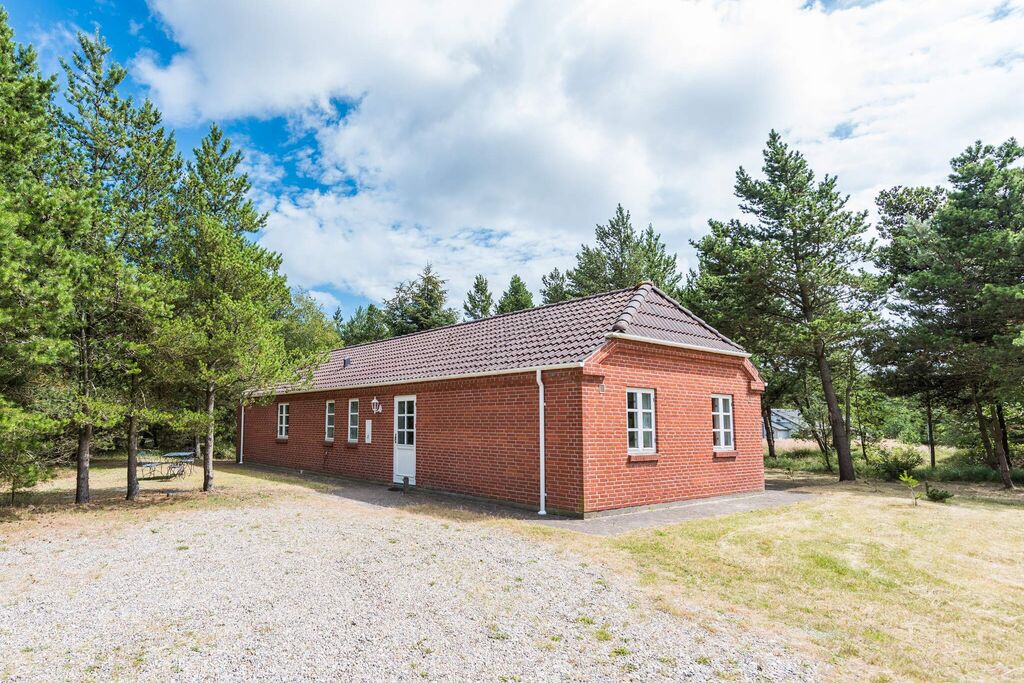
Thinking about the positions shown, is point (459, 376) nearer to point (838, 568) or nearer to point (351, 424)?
point (351, 424)

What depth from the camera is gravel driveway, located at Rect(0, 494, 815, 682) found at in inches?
167

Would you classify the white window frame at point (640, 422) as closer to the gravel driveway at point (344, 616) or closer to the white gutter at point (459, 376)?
the white gutter at point (459, 376)

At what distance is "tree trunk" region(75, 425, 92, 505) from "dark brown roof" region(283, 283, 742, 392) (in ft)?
21.6

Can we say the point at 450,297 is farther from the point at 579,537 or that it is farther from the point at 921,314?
the point at 579,537

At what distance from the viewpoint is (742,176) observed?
2127 cm

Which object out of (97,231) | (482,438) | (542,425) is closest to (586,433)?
(542,425)

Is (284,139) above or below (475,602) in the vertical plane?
above

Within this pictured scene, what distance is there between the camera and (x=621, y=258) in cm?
3594

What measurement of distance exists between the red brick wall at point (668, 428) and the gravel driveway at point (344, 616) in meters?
2.94

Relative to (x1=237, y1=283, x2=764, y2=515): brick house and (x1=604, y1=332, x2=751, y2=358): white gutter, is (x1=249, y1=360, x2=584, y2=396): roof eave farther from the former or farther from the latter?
(x1=604, y1=332, x2=751, y2=358): white gutter

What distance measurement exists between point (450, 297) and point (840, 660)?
40.6 m

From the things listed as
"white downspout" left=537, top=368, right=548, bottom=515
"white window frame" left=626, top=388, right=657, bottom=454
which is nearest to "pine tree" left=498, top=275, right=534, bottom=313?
"white window frame" left=626, top=388, right=657, bottom=454

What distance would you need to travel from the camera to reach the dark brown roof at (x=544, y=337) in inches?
460

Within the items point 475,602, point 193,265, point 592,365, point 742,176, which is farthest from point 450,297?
point 475,602
